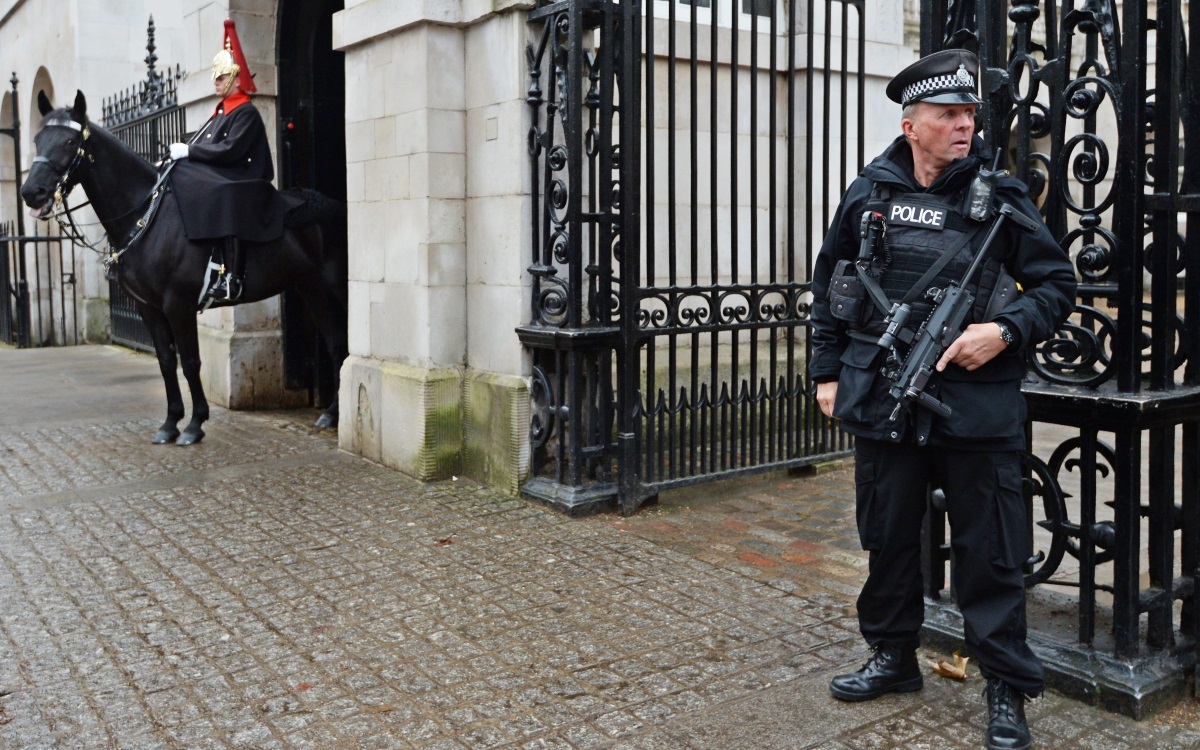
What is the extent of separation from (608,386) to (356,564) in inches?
70.2

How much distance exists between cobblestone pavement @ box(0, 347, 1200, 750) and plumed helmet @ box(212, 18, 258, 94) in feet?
9.81

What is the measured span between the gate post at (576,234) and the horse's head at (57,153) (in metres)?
3.71

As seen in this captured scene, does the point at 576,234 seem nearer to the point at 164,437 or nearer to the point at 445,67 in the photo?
the point at 445,67

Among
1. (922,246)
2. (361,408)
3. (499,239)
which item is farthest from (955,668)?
(361,408)

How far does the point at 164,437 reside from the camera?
8.59 metres

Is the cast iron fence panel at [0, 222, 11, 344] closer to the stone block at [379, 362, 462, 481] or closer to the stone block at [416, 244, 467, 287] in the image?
the stone block at [379, 362, 462, 481]

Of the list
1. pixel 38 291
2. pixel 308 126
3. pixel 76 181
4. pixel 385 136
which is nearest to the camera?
pixel 385 136

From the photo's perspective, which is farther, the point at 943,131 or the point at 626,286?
the point at 626,286

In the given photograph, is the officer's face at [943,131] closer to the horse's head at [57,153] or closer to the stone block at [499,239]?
the stone block at [499,239]

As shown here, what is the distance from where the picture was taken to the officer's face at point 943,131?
3523 mm

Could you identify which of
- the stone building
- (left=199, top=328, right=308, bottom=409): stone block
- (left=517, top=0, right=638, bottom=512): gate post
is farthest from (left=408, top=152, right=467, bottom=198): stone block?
(left=199, top=328, right=308, bottom=409): stone block

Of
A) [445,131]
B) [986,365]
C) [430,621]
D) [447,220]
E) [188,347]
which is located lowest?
[430,621]

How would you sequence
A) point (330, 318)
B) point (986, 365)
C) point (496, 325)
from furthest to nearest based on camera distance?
point (330, 318) → point (496, 325) → point (986, 365)

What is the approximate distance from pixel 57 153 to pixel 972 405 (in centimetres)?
710
